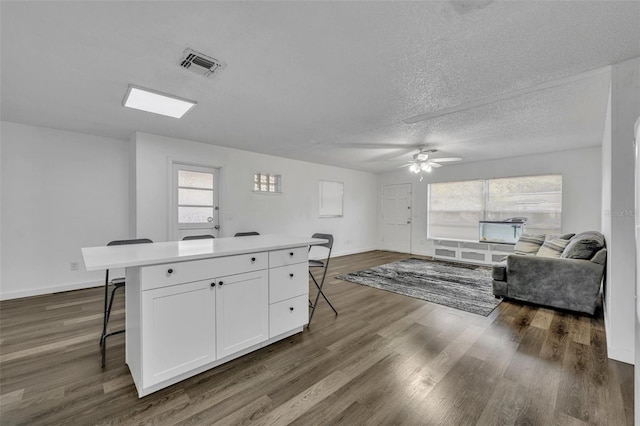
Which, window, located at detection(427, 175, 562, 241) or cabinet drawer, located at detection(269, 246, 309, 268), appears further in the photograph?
window, located at detection(427, 175, 562, 241)

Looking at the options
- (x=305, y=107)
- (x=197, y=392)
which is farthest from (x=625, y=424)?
(x=305, y=107)

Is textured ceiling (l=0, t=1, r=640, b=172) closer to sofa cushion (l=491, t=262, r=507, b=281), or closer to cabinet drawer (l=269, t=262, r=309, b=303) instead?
cabinet drawer (l=269, t=262, r=309, b=303)

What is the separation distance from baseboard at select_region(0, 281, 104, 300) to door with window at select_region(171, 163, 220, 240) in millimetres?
1344

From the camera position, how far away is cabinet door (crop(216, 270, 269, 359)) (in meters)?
1.93

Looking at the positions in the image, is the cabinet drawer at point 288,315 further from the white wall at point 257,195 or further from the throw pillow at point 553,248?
the throw pillow at point 553,248

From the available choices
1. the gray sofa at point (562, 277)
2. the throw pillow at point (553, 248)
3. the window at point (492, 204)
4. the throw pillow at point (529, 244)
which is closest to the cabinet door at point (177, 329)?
the gray sofa at point (562, 277)

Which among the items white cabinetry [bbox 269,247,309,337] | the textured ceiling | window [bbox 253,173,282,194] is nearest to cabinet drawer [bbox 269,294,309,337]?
white cabinetry [bbox 269,247,309,337]

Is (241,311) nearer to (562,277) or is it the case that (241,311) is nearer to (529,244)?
(562,277)

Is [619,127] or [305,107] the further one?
[305,107]

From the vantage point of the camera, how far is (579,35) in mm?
1723

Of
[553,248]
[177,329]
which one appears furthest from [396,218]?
[177,329]

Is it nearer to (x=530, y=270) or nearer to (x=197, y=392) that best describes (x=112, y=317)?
(x=197, y=392)

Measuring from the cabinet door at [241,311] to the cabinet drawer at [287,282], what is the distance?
7 cm

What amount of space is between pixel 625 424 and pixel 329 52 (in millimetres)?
2908
